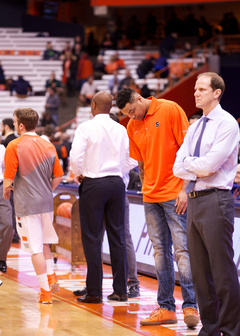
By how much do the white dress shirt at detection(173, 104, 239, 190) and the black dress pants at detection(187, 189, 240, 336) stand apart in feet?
0.33

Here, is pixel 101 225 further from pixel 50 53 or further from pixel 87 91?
pixel 50 53

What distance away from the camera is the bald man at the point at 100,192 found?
5.66 meters

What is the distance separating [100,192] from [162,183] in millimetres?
924

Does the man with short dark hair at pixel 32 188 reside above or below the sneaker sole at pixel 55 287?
above

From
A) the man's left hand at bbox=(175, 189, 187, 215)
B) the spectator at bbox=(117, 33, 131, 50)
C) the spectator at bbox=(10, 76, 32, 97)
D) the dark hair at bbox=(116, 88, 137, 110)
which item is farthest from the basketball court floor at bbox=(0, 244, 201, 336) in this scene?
the spectator at bbox=(117, 33, 131, 50)

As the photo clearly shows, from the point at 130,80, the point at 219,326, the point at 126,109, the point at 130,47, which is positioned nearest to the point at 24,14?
the point at 130,47

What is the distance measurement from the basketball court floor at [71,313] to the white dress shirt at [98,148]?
4.38 feet

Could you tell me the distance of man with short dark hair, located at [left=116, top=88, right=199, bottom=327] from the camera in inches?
192

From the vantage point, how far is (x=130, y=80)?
1770cm

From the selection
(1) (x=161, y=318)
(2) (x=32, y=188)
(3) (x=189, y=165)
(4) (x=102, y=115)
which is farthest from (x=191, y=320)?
(4) (x=102, y=115)

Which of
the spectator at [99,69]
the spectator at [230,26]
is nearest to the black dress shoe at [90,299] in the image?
the spectator at [99,69]

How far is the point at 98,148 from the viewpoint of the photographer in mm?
5684

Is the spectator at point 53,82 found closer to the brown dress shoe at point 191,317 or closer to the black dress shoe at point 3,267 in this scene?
the black dress shoe at point 3,267

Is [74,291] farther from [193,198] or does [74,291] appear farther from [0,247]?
[193,198]
